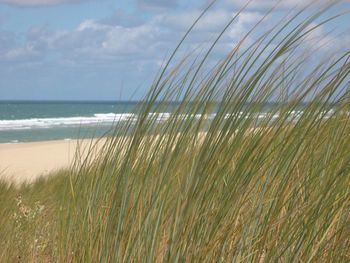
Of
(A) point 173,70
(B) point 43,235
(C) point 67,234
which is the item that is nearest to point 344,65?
(A) point 173,70

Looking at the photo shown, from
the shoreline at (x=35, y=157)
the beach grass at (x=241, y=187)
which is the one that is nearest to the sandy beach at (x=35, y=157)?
the shoreline at (x=35, y=157)

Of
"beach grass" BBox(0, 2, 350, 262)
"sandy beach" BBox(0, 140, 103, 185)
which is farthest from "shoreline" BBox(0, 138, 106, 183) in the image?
"beach grass" BBox(0, 2, 350, 262)

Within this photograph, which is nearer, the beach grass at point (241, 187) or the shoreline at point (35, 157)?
the beach grass at point (241, 187)

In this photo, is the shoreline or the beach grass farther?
the shoreline

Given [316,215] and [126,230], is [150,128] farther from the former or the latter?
[316,215]

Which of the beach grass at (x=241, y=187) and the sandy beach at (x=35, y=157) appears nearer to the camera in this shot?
the beach grass at (x=241, y=187)

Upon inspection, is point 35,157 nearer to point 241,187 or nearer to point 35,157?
point 35,157

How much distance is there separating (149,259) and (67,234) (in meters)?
0.90

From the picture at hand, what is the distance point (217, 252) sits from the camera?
2049 mm

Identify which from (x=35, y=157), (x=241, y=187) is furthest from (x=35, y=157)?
(x=241, y=187)

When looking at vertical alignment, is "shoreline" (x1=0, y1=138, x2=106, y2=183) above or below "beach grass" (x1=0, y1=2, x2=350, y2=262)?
below

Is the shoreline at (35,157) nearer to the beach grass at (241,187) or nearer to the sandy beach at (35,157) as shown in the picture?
the sandy beach at (35,157)

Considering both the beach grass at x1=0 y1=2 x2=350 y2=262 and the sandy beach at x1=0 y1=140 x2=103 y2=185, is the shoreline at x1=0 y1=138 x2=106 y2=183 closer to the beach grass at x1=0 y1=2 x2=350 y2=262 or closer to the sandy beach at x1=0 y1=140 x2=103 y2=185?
the sandy beach at x1=0 y1=140 x2=103 y2=185

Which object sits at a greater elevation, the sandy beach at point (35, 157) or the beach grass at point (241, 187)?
the beach grass at point (241, 187)
